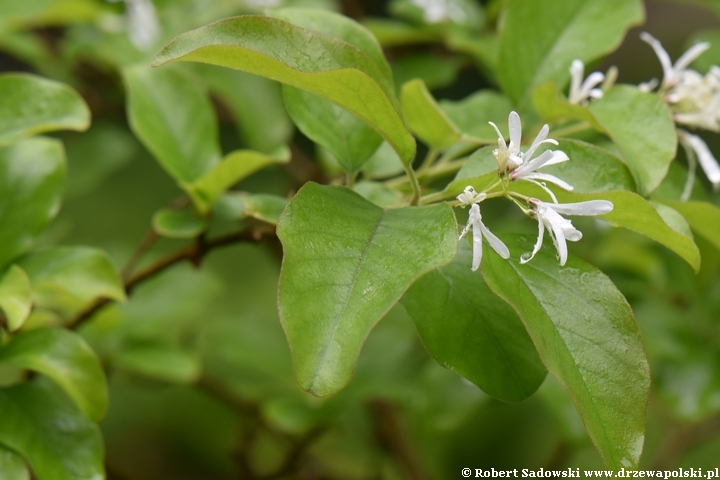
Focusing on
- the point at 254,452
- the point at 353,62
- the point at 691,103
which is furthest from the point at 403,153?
the point at 254,452

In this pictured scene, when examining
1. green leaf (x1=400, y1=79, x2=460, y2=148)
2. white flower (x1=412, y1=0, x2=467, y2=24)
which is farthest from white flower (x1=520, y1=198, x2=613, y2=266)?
white flower (x1=412, y1=0, x2=467, y2=24)

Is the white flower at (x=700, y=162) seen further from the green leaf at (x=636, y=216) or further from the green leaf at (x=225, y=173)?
the green leaf at (x=225, y=173)

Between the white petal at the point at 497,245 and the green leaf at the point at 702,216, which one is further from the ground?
the white petal at the point at 497,245

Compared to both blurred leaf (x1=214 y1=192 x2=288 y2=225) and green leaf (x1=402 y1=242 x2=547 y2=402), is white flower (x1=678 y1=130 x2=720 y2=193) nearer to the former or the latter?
green leaf (x1=402 y1=242 x2=547 y2=402)

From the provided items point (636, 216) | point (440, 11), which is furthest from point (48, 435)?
point (440, 11)

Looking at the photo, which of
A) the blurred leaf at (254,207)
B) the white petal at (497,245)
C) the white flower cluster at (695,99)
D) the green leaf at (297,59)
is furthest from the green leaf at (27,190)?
the white flower cluster at (695,99)

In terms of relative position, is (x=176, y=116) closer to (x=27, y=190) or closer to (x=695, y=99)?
(x=27, y=190)
